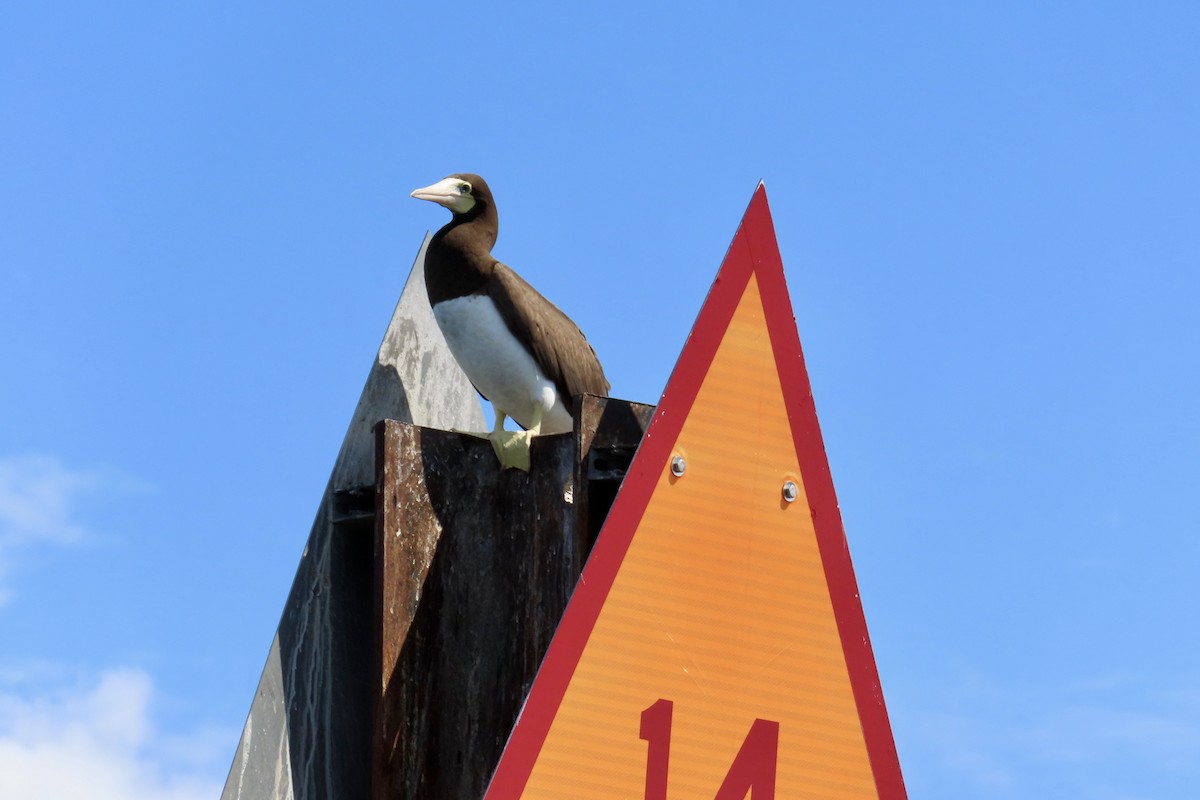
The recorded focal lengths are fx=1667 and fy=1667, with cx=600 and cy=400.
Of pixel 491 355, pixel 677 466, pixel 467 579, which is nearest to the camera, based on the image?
pixel 677 466

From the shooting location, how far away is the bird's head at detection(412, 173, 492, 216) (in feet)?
17.8

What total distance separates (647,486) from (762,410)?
1.14 ft

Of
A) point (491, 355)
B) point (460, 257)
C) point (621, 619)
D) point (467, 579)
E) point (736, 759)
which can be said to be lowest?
point (736, 759)

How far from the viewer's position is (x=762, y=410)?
3.62 meters

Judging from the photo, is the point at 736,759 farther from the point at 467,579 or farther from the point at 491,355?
the point at 491,355

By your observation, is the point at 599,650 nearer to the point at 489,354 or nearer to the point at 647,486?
the point at 647,486

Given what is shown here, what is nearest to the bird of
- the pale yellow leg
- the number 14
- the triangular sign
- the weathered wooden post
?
the pale yellow leg

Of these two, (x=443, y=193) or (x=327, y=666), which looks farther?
(x=443, y=193)

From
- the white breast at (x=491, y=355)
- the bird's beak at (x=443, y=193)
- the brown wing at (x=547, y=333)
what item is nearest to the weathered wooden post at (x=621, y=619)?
the white breast at (x=491, y=355)

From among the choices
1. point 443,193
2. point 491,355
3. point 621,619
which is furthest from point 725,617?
point 443,193

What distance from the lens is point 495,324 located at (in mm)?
5301

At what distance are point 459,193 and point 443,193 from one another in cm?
6

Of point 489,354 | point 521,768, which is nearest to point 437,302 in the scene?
point 489,354

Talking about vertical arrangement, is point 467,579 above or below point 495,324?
below
